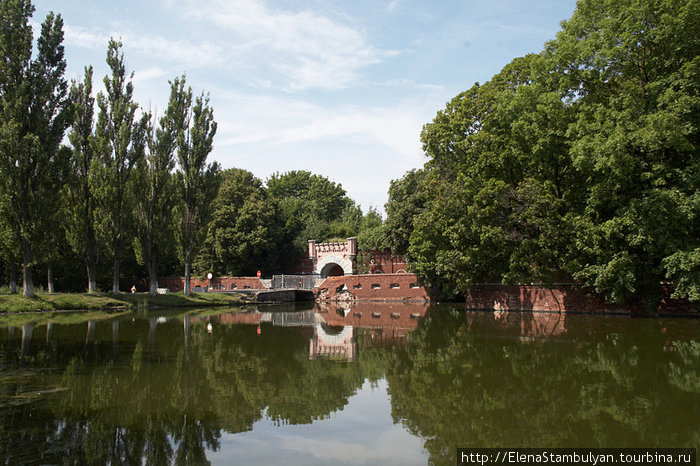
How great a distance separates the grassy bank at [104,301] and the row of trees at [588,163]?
1533 cm

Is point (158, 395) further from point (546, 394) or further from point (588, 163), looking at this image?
point (588, 163)

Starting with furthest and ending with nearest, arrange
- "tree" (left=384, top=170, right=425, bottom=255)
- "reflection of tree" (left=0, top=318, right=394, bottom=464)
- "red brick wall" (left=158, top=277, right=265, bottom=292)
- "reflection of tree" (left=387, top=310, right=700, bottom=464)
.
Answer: "red brick wall" (left=158, top=277, right=265, bottom=292)
"tree" (left=384, top=170, right=425, bottom=255)
"reflection of tree" (left=387, top=310, right=700, bottom=464)
"reflection of tree" (left=0, top=318, right=394, bottom=464)

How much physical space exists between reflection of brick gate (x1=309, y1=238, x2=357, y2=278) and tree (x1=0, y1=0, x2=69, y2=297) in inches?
978

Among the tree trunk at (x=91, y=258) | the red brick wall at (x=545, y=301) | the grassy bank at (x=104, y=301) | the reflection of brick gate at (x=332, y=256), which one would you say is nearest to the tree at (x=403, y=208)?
the reflection of brick gate at (x=332, y=256)

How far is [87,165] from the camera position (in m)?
27.8

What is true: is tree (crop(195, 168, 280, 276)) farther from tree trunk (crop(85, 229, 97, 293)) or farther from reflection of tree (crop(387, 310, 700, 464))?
reflection of tree (crop(387, 310, 700, 464))

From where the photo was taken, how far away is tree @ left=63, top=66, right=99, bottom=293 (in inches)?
1073

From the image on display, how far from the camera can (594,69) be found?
1917 centimetres

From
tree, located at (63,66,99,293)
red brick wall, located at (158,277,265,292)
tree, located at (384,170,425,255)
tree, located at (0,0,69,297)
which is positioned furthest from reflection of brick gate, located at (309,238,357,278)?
tree, located at (0,0,69,297)

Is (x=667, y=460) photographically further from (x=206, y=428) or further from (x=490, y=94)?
(x=490, y=94)

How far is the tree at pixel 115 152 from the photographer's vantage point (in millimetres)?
27000

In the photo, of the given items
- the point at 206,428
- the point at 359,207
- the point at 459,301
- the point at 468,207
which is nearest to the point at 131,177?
the point at 468,207

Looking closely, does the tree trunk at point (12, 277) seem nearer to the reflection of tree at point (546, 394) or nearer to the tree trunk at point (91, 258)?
the tree trunk at point (91, 258)

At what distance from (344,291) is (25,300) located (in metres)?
21.1
